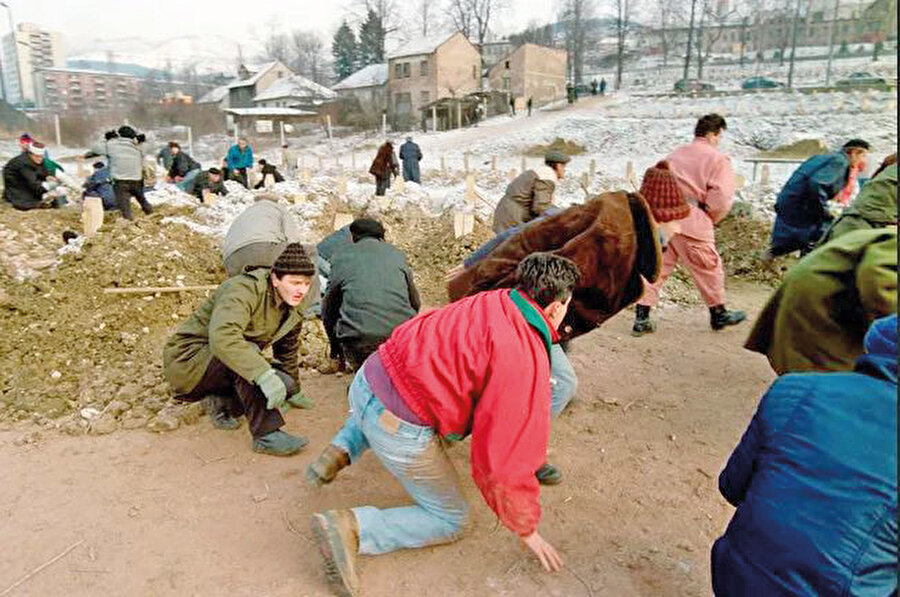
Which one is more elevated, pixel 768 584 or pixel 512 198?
pixel 512 198

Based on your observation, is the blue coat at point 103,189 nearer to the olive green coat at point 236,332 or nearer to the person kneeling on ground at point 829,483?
the olive green coat at point 236,332

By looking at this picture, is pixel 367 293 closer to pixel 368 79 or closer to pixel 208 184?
pixel 208 184

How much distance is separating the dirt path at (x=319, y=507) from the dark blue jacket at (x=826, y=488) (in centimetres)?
87

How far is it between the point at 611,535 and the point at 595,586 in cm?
37

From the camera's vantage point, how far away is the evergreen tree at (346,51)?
60.0 m

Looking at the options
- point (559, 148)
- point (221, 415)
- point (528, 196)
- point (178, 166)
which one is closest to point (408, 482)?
point (221, 415)

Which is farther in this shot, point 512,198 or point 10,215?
point 10,215

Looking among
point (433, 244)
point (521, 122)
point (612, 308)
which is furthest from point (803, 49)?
point (612, 308)

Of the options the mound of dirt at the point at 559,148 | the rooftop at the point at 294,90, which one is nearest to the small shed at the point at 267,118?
the rooftop at the point at 294,90

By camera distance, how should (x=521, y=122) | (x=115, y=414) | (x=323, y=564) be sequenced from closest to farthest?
(x=323, y=564) < (x=115, y=414) < (x=521, y=122)

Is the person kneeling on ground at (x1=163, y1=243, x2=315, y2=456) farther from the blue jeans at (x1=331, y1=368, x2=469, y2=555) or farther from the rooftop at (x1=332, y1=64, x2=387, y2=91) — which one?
the rooftop at (x1=332, y1=64, x2=387, y2=91)

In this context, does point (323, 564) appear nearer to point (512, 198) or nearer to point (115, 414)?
point (115, 414)

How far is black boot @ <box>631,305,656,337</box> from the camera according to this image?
5406 mm

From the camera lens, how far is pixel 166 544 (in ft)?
9.21
